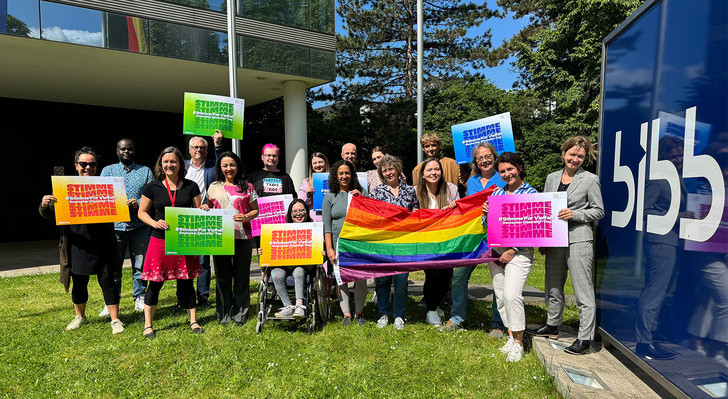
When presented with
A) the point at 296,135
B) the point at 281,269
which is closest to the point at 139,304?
the point at 281,269

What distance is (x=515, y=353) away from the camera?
4133 millimetres

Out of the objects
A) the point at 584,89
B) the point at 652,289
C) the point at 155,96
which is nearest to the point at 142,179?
the point at 652,289

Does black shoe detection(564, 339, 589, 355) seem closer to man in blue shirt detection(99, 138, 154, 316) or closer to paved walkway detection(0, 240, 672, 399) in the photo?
paved walkway detection(0, 240, 672, 399)

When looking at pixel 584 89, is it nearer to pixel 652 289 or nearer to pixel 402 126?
pixel 402 126

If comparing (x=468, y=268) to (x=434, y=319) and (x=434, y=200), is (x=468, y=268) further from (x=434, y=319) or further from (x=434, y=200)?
(x=434, y=200)

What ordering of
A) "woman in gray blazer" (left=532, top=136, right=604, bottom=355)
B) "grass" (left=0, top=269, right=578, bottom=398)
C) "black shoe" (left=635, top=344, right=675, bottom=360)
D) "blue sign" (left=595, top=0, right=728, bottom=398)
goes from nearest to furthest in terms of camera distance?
"blue sign" (left=595, top=0, right=728, bottom=398), "black shoe" (left=635, top=344, right=675, bottom=360), "grass" (left=0, top=269, right=578, bottom=398), "woman in gray blazer" (left=532, top=136, right=604, bottom=355)

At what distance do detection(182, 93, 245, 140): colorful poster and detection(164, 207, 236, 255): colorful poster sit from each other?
5.46 feet

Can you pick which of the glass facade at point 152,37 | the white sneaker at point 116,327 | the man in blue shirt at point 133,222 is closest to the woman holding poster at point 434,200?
the white sneaker at point 116,327

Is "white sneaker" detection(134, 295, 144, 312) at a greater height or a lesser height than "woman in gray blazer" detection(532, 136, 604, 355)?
lesser

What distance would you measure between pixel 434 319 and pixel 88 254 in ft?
12.4

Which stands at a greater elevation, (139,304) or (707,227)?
(707,227)

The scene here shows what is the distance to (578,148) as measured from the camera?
4094mm

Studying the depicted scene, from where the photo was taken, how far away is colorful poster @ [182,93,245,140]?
616cm

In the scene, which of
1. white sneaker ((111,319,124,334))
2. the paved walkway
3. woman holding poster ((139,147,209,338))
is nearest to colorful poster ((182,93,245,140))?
woman holding poster ((139,147,209,338))
